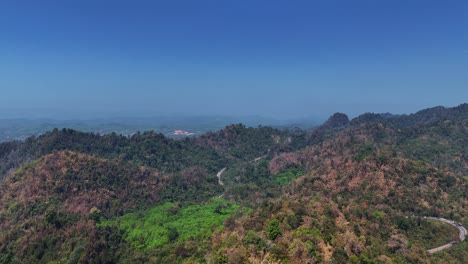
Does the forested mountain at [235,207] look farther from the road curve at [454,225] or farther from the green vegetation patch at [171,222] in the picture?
the road curve at [454,225]

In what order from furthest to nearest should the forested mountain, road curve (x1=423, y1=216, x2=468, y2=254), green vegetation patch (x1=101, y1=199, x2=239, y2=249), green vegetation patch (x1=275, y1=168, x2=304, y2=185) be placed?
green vegetation patch (x1=275, y1=168, x2=304, y2=185)
green vegetation patch (x1=101, y1=199, x2=239, y2=249)
road curve (x1=423, y1=216, x2=468, y2=254)
the forested mountain

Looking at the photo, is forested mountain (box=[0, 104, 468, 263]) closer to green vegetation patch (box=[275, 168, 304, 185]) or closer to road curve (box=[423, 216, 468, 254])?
road curve (box=[423, 216, 468, 254])

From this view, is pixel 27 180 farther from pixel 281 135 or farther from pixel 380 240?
pixel 281 135

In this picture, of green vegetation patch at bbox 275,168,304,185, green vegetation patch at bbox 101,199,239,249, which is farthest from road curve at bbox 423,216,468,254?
green vegetation patch at bbox 275,168,304,185

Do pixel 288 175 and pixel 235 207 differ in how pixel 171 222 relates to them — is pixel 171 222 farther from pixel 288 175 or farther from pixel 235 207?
pixel 288 175

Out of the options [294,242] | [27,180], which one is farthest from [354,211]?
[27,180]

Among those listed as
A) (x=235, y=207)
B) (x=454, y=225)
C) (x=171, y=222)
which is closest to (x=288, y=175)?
(x=235, y=207)

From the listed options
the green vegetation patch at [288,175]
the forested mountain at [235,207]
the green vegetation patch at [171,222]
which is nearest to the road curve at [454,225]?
the forested mountain at [235,207]
